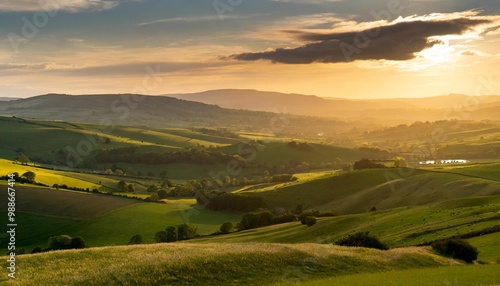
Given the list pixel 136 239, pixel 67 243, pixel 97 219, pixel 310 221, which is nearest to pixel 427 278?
pixel 310 221

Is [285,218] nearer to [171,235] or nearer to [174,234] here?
[174,234]

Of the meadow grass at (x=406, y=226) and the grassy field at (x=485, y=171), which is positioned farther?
the grassy field at (x=485, y=171)

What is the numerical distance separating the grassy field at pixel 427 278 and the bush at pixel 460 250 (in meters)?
7.69

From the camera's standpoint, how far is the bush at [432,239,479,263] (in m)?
46.4

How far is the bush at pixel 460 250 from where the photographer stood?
46438 millimetres

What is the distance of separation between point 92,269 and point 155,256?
558 centimetres

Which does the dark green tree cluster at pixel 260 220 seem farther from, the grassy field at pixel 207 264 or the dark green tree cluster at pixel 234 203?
the grassy field at pixel 207 264

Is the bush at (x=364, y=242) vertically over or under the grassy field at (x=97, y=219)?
over

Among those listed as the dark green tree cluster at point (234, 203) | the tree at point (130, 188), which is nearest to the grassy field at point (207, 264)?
the dark green tree cluster at point (234, 203)

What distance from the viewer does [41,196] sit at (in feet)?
419

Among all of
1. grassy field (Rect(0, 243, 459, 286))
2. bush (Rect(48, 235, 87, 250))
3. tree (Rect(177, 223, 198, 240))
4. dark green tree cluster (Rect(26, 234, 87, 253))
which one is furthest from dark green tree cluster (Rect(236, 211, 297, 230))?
grassy field (Rect(0, 243, 459, 286))

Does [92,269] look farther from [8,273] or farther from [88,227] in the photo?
[88,227]

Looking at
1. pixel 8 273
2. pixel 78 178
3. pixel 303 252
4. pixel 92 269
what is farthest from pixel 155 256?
pixel 78 178

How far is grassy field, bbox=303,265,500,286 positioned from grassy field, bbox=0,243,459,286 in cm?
304
